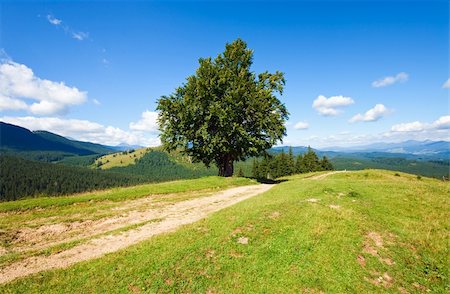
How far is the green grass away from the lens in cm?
2038

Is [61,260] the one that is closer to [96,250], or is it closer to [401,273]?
[96,250]

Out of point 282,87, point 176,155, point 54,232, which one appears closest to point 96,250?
point 54,232

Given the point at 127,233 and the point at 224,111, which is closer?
the point at 127,233

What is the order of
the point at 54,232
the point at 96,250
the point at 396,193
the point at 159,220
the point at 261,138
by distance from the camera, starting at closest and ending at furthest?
the point at 96,250 → the point at 54,232 → the point at 159,220 → the point at 396,193 → the point at 261,138

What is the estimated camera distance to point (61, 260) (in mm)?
11383

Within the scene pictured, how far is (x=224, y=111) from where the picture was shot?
3120cm

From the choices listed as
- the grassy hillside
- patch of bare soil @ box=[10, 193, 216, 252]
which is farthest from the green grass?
the grassy hillside

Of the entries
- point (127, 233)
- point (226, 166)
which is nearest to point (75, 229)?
point (127, 233)

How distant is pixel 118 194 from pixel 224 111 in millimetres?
14998

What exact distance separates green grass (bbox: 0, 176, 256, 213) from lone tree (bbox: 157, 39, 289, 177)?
484cm

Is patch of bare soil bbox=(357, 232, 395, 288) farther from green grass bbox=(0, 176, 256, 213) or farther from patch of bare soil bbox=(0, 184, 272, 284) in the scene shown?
green grass bbox=(0, 176, 256, 213)

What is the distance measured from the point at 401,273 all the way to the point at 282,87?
29.4 m

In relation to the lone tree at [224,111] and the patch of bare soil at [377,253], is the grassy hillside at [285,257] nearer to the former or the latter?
the patch of bare soil at [377,253]

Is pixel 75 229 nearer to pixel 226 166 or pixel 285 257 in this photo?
pixel 285 257
